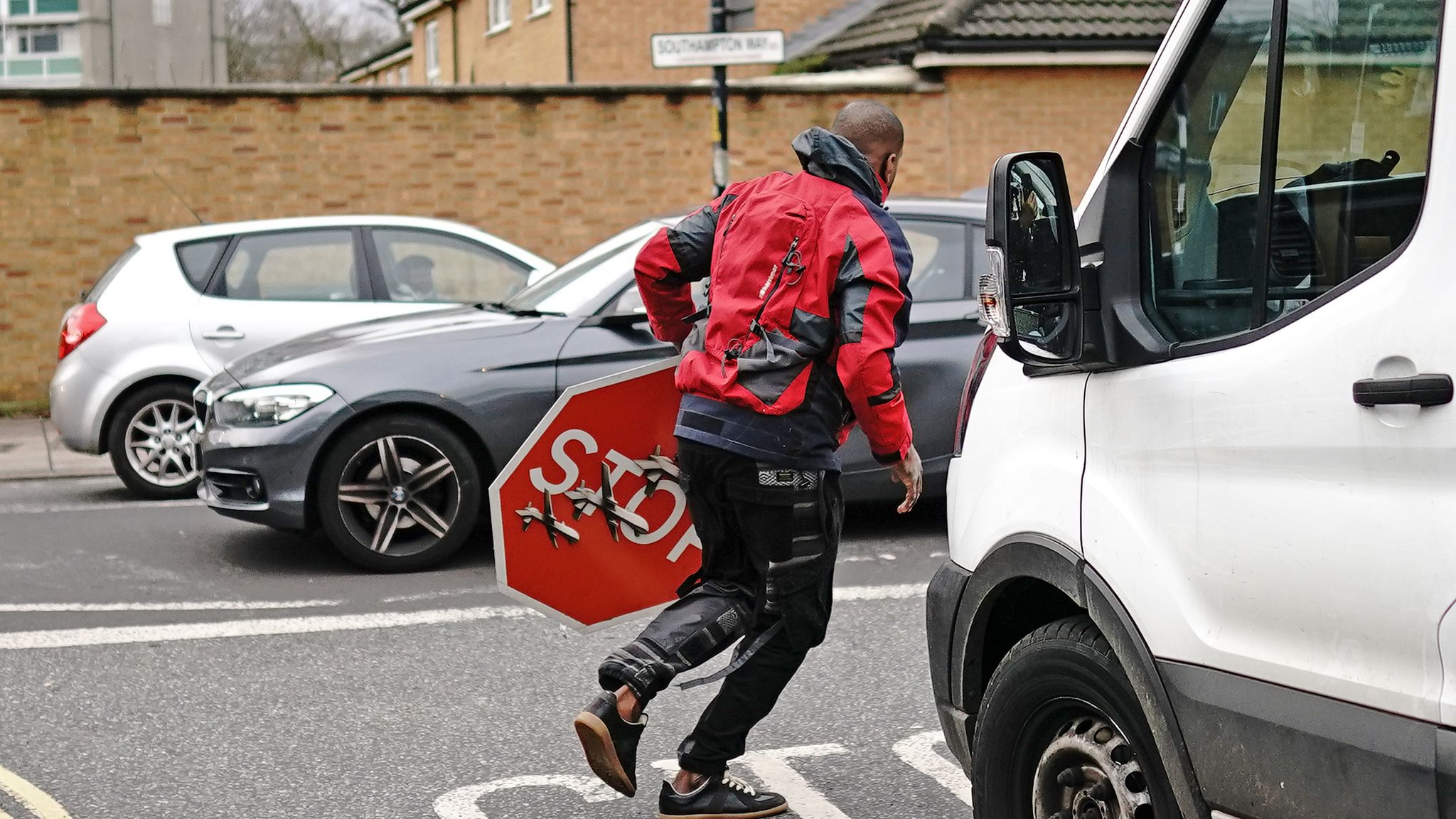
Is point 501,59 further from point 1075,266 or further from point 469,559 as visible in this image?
point 1075,266

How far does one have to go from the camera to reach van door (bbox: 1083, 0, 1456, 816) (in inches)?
82.4

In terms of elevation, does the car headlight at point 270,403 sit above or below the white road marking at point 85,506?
above

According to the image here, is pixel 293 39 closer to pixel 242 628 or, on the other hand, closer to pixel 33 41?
pixel 33 41

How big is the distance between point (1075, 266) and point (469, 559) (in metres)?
4.99

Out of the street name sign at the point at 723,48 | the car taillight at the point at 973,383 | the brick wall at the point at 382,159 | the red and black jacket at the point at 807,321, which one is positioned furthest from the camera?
the brick wall at the point at 382,159

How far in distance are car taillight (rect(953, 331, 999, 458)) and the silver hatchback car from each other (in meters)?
5.62

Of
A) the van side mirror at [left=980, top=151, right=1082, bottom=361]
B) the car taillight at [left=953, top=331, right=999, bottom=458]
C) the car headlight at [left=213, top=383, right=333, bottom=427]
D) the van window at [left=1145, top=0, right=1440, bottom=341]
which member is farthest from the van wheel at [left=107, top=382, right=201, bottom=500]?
the van window at [left=1145, top=0, right=1440, bottom=341]

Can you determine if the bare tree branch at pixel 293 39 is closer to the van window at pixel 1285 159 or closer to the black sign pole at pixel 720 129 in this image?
the black sign pole at pixel 720 129

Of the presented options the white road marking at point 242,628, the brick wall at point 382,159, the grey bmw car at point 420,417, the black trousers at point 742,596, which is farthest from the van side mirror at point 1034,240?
the brick wall at point 382,159

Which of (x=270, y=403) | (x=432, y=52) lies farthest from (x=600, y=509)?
(x=432, y=52)

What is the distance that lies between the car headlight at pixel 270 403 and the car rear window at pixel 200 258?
103 inches

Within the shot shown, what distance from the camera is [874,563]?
23.1 ft

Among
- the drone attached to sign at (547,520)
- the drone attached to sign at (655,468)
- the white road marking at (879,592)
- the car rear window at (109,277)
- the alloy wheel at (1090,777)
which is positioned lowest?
the white road marking at (879,592)

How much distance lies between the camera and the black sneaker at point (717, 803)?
396 cm
